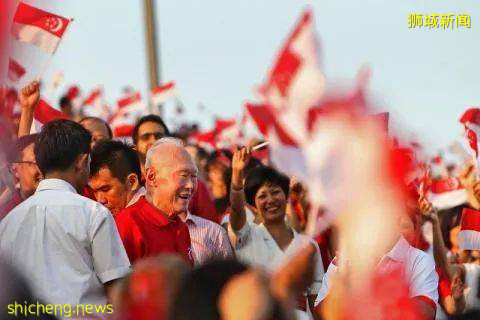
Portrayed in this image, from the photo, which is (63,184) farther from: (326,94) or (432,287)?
(326,94)

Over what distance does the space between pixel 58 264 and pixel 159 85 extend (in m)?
9.17

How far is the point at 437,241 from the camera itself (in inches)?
307

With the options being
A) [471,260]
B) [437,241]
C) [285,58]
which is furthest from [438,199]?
[285,58]

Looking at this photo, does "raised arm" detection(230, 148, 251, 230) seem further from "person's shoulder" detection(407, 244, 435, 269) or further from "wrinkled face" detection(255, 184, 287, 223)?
"person's shoulder" detection(407, 244, 435, 269)

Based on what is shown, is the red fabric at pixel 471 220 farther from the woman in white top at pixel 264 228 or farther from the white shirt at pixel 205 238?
the white shirt at pixel 205 238

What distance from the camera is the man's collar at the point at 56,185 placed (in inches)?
206

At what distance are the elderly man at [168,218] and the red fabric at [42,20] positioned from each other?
51.2 inches

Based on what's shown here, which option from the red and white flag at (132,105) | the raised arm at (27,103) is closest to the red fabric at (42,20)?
the raised arm at (27,103)

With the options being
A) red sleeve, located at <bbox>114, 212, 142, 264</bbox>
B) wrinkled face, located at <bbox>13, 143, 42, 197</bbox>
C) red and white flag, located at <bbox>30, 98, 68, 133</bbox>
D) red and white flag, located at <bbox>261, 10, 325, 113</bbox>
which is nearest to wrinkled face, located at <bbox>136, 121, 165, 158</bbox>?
red and white flag, located at <bbox>30, 98, 68, 133</bbox>

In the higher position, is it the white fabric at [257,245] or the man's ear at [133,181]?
the man's ear at [133,181]

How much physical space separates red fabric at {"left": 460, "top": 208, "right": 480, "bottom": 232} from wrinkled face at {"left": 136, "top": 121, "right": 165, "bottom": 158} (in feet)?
6.75

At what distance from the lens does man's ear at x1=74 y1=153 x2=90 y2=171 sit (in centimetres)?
538

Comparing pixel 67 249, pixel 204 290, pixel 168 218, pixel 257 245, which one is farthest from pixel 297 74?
pixel 257 245

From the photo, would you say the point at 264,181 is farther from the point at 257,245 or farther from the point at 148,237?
the point at 148,237
